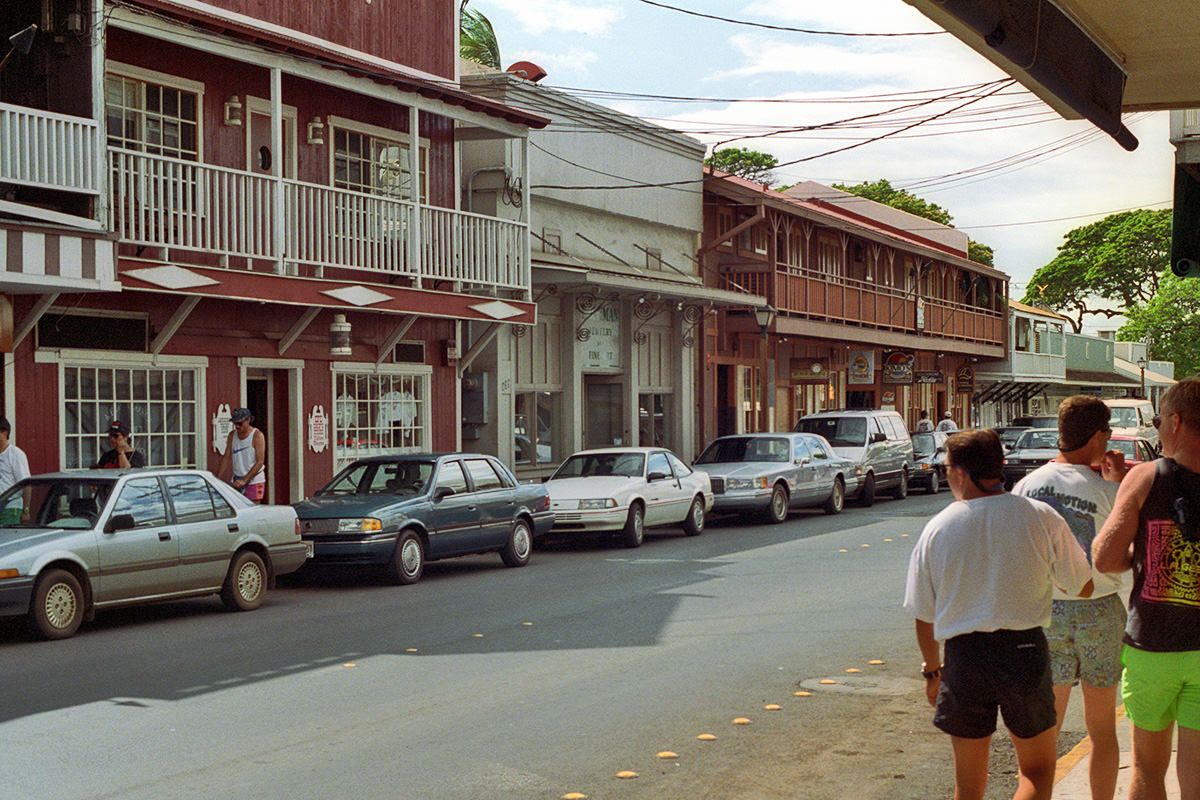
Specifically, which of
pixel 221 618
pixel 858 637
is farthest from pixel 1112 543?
pixel 221 618

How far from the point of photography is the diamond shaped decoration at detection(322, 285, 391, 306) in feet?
60.5

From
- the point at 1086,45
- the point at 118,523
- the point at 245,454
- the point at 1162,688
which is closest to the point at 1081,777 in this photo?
the point at 1162,688

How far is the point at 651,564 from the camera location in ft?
54.2

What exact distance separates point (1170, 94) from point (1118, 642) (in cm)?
363

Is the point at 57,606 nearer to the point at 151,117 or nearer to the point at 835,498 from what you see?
the point at 151,117

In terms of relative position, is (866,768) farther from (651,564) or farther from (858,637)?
(651,564)

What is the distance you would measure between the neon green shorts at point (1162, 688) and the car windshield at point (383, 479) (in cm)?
1142

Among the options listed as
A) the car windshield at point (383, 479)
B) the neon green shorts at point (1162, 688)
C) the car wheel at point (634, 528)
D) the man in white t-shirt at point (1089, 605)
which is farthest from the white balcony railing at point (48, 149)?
the neon green shorts at point (1162, 688)

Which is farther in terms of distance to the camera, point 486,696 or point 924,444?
point 924,444

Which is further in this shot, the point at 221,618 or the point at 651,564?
the point at 651,564

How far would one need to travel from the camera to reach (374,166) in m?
21.5

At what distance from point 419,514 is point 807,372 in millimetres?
22642

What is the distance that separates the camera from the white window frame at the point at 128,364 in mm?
16141

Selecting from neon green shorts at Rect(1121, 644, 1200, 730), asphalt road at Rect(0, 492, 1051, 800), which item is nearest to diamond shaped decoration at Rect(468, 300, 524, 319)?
asphalt road at Rect(0, 492, 1051, 800)
